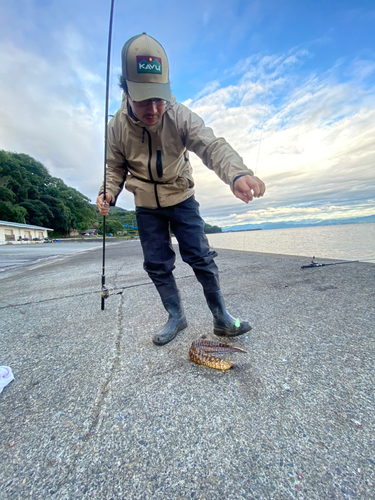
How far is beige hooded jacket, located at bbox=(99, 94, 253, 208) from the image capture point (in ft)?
5.30

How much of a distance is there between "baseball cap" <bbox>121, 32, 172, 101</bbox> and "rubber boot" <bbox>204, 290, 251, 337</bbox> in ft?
4.64

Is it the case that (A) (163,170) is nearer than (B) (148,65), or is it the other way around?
(B) (148,65)

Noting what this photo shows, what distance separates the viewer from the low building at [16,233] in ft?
104

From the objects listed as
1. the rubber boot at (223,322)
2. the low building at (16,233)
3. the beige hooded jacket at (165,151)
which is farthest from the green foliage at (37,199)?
the rubber boot at (223,322)

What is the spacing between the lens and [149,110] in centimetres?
150

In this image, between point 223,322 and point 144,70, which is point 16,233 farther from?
point 223,322

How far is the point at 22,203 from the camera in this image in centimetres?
4662

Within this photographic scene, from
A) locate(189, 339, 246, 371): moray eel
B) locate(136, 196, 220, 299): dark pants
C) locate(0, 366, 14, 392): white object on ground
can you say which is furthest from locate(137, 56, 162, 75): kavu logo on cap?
locate(0, 366, 14, 392): white object on ground

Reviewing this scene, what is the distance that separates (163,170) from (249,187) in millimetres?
678

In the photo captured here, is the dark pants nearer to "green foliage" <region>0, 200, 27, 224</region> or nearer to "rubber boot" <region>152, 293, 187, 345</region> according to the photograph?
"rubber boot" <region>152, 293, 187, 345</region>

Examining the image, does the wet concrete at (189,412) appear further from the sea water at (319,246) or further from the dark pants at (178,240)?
the sea water at (319,246)

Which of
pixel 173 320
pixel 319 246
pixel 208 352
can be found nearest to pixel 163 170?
pixel 173 320

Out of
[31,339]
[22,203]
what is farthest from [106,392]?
[22,203]

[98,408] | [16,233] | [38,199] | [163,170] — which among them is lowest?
[98,408]
